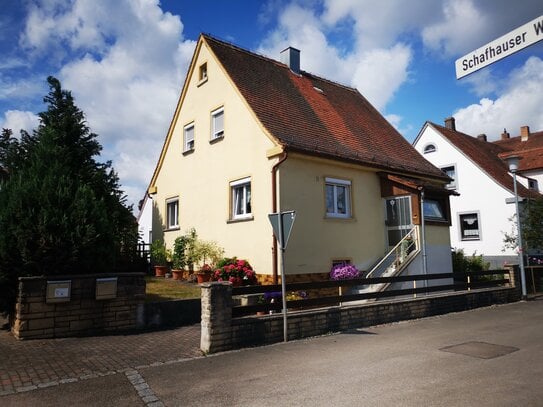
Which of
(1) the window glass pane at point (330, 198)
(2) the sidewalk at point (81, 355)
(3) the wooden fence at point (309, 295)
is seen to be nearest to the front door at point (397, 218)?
(1) the window glass pane at point (330, 198)

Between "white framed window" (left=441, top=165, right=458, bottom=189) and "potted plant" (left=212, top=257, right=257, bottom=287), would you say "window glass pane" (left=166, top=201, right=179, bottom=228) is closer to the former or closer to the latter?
"potted plant" (left=212, top=257, right=257, bottom=287)

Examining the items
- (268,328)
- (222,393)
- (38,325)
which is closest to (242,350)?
(268,328)

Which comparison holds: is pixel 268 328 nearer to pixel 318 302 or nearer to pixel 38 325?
pixel 318 302

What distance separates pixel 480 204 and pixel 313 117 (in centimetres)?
1477

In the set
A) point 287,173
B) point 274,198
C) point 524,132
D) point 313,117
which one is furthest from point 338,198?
point 524,132

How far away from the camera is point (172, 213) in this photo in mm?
19281

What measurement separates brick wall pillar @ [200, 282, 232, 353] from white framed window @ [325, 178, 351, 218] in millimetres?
7147

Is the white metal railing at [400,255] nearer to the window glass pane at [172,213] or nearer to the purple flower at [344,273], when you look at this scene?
the purple flower at [344,273]

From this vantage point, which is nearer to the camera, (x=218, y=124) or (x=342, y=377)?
(x=342, y=377)

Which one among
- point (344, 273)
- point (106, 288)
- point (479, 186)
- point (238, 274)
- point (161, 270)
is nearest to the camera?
point (106, 288)

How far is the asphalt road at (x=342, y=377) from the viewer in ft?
16.6

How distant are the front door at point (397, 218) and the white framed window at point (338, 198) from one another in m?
1.95

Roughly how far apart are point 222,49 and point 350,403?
1490 cm

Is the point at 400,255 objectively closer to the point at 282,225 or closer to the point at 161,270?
the point at 282,225
